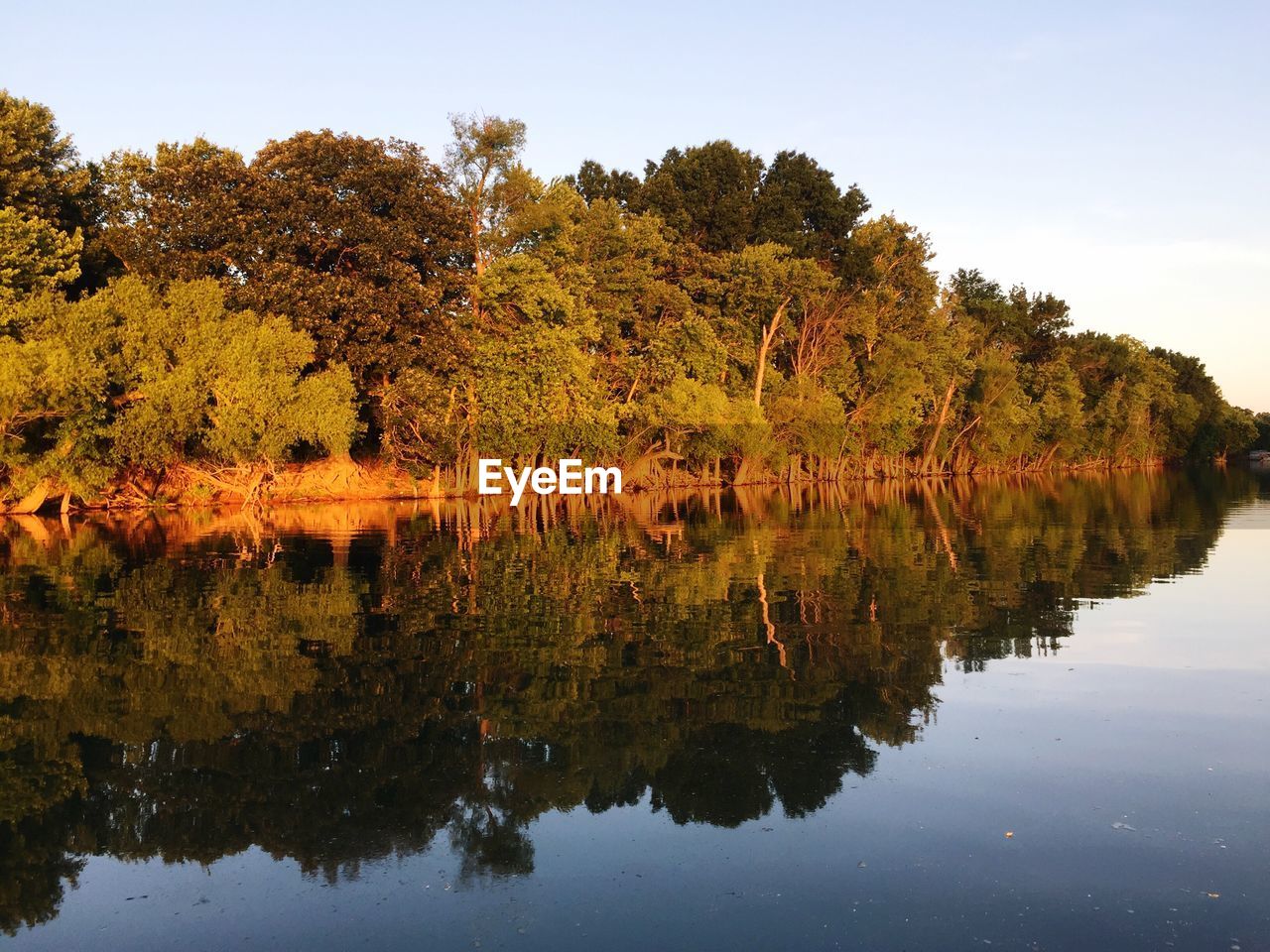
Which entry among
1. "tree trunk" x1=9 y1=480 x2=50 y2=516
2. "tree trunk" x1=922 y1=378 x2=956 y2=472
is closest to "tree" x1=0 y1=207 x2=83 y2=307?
"tree trunk" x1=9 y1=480 x2=50 y2=516

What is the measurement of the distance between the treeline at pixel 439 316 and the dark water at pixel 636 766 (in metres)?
24.4

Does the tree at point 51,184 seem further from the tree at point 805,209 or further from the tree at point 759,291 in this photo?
the tree at point 805,209

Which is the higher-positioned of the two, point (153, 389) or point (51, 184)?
point (51, 184)

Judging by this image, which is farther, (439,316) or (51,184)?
(439,316)

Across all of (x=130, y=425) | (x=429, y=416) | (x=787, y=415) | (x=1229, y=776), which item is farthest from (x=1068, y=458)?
(x=1229, y=776)

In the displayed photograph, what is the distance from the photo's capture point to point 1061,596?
18578mm

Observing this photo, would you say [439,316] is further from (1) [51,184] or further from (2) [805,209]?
(2) [805,209]

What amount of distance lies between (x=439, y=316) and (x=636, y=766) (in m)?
43.0

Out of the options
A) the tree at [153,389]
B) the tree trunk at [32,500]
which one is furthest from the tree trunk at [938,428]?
the tree trunk at [32,500]

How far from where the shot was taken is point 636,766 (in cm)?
902

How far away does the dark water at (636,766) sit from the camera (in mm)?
6324

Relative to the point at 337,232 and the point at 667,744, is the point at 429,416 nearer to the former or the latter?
the point at 337,232

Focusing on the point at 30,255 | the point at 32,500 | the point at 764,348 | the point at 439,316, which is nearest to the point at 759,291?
the point at 764,348

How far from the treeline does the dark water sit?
24371 millimetres
